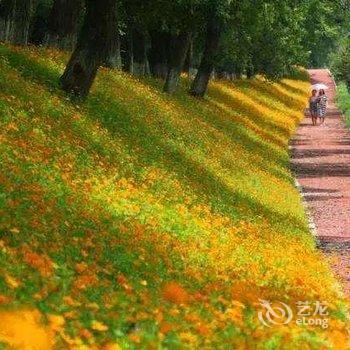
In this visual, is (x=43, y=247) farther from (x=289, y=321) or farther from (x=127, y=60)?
(x=127, y=60)

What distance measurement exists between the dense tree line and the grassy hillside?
1.26 m

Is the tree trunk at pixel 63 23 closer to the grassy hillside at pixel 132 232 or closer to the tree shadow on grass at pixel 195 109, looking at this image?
the grassy hillside at pixel 132 232

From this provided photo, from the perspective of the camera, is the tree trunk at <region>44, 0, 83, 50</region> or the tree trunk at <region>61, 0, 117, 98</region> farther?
the tree trunk at <region>44, 0, 83, 50</region>

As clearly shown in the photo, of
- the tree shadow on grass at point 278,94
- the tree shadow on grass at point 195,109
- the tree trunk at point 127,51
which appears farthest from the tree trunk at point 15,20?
the tree shadow on grass at point 278,94

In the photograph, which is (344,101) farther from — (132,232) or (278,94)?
(132,232)

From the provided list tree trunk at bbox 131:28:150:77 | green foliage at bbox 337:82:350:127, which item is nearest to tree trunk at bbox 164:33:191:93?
tree trunk at bbox 131:28:150:77

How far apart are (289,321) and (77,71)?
11560 mm

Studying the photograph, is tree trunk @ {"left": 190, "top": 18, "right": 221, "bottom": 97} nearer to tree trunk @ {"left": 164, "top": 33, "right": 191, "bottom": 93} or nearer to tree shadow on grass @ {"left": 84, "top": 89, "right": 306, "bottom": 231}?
tree trunk @ {"left": 164, "top": 33, "right": 191, "bottom": 93}

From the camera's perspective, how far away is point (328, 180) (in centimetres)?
2803

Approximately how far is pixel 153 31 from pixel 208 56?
3.85 meters

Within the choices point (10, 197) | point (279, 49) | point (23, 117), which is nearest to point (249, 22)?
point (279, 49)

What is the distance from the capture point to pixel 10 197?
1025 centimetres

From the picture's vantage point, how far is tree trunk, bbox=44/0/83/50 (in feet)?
83.8

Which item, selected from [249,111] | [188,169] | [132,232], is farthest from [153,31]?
[132,232]
